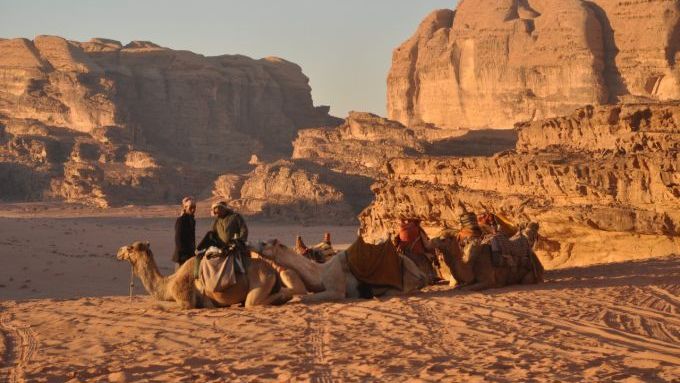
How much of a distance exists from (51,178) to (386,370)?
2463 inches

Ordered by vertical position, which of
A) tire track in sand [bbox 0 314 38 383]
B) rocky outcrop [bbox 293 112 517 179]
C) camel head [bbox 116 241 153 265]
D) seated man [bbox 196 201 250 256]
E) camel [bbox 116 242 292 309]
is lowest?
tire track in sand [bbox 0 314 38 383]

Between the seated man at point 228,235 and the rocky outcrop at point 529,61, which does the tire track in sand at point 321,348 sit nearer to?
the seated man at point 228,235

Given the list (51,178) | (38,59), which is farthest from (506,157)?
(38,59)

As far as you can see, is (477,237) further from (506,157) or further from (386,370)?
(506,157)

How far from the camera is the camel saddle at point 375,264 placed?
10484 mm

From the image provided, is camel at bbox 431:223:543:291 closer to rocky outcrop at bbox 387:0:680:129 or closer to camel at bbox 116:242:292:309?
camel at bbox 116:242:292:309

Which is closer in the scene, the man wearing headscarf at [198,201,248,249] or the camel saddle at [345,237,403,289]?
the man wearing headscarf at [198,201,248,249]

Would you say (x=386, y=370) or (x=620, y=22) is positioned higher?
(x=620, y=22)

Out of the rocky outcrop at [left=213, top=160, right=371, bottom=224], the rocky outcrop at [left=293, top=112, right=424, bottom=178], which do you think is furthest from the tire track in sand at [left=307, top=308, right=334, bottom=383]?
the rocky outcrop at [left=293, top=112, right=424, bottom=178]

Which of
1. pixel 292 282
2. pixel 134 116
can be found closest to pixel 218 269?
pixel 292 282

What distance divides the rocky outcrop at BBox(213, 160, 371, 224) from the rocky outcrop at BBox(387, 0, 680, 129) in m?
16.8

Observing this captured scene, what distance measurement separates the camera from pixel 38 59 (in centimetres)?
8775

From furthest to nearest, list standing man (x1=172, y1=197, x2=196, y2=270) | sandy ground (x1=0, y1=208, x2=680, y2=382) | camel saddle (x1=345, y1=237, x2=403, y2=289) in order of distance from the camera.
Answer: standing man (x1=172, y1=197, x2=196, y2=270) < camel saddle (x1=345, y1=237, x2=403, y2=289) < sandy ground (x1=0, y1=208, x2=680, y2=382)

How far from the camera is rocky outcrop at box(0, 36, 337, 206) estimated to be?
217 ft
